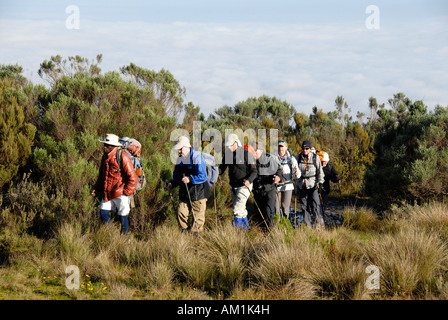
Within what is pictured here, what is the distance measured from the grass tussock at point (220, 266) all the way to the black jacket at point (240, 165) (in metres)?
1.05

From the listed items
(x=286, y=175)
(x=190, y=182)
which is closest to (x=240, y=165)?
(x=190, y=182)

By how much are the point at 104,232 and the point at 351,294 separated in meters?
3.57

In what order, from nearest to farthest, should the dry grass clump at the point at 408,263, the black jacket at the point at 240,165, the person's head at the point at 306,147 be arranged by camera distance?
the dry grass clump at the point at 408,263 < the black jacket at the point at 240,165 < the person's head at the point at 306,147

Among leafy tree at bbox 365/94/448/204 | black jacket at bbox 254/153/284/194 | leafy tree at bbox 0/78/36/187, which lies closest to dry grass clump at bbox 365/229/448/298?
black jacket at bbox 254/153/284/194

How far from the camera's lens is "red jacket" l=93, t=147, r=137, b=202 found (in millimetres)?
5914

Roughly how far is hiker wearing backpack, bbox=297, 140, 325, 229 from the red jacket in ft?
10.8

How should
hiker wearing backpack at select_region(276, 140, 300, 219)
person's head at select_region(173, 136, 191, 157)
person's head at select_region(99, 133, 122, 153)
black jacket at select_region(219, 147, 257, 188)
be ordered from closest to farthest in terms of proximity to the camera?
person's head at select_region(99, 133, 122, 153), person's head at select_region(173, 136, 191, 157), black jacket at select_region(219, 147, 257, 188), hiker wearing backpack at select_region(276, 140, 300, 219)

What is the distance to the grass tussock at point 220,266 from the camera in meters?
4.61

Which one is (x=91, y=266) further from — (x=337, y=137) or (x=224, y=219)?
(x=337, y=137)

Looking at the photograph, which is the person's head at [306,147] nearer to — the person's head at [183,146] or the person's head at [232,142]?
the person's head at [232,142]

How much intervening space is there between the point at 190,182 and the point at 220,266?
167 centimetres

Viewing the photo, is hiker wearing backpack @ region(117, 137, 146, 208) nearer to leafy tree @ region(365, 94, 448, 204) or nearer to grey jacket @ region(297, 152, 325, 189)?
grey jacket @ region(297, 152, 325, 189)

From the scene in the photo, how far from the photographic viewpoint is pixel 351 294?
4.47 metres

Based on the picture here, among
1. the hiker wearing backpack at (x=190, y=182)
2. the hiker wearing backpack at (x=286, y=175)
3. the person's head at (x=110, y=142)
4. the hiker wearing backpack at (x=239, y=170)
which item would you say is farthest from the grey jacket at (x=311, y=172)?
the person's head at (x=110, y=142)
